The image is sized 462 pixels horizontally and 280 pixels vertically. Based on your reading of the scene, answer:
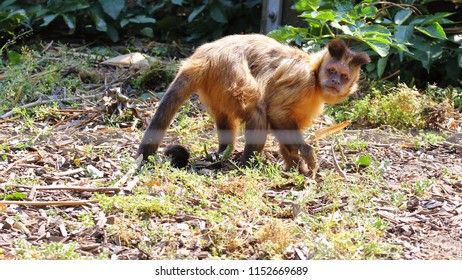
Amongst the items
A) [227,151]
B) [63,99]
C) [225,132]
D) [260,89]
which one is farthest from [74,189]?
[63,99]

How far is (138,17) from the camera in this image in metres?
10.1

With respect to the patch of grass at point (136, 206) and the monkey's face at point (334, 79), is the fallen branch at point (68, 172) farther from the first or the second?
the monkey's face at point (334, 79)

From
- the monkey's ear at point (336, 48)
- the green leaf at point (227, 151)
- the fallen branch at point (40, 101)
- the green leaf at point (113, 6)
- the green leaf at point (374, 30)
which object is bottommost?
the fallen branch at point (40, 101)

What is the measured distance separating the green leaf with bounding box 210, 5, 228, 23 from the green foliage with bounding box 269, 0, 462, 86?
5.18 feet

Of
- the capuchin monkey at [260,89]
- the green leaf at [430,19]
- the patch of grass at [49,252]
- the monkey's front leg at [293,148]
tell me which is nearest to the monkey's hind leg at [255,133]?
the capuchin monkey at [260,89]

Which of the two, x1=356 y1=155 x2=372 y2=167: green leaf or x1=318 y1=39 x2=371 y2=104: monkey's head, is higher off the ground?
x1=318 y1=39 x2=371 y2=104: monkey's head

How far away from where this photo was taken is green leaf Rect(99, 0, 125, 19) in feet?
32.2

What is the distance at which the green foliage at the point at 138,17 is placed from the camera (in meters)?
9.79

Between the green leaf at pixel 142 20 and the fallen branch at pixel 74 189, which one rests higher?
the fallen branch at pixel 74 189

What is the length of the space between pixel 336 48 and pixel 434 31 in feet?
6.51

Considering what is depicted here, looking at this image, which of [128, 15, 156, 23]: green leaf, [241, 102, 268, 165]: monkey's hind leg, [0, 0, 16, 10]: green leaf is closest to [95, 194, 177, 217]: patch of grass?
[241, 102, 268, 165]: monkey's hind leg

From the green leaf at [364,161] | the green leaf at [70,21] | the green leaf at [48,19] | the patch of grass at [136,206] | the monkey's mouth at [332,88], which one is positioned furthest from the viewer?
the green leaf at [70,21]

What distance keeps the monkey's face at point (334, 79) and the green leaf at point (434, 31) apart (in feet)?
5.50

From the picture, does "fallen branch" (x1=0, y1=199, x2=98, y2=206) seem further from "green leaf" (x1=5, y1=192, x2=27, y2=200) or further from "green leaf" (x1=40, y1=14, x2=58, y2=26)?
"green leaf" (x1=40, y1=14, x2=58, y2=26)
